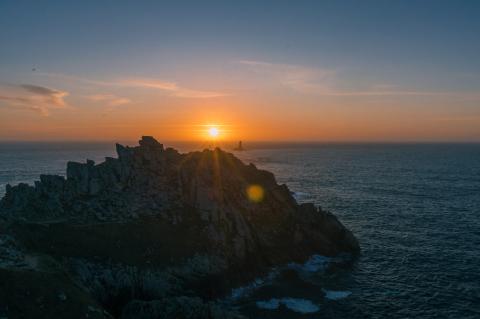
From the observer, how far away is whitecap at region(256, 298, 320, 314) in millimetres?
50375

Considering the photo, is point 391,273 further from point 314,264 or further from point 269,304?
point 269,304

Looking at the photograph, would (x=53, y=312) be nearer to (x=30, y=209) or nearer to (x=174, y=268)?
(x=174, y=268)

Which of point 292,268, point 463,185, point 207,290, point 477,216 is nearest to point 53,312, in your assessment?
point 207,290

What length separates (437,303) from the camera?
5197cm

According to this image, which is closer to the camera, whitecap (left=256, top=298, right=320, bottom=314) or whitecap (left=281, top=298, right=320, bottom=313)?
whitecap (left=281, top=298, right=320, bottom=313)

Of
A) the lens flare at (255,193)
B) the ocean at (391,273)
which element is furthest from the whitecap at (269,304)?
the lens flare at (255,193)

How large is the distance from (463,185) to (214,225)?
4590 inches

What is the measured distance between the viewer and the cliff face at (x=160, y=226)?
5184 cm

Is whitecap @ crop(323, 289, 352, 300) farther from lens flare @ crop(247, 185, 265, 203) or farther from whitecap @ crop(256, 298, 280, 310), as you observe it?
lens flare @ crop(247, 185, 265, 203)

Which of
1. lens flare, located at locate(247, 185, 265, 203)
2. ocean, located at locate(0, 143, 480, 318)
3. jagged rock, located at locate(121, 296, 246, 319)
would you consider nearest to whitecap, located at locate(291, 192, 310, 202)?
ocean, located at locate(0, 143, 480, 318)

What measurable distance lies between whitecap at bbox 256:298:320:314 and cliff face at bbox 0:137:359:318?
6624 millimetres

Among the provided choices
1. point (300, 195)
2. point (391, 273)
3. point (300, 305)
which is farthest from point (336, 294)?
point (300, 195)

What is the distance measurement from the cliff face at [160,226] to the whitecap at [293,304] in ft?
21.7

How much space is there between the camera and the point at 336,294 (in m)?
54.9
